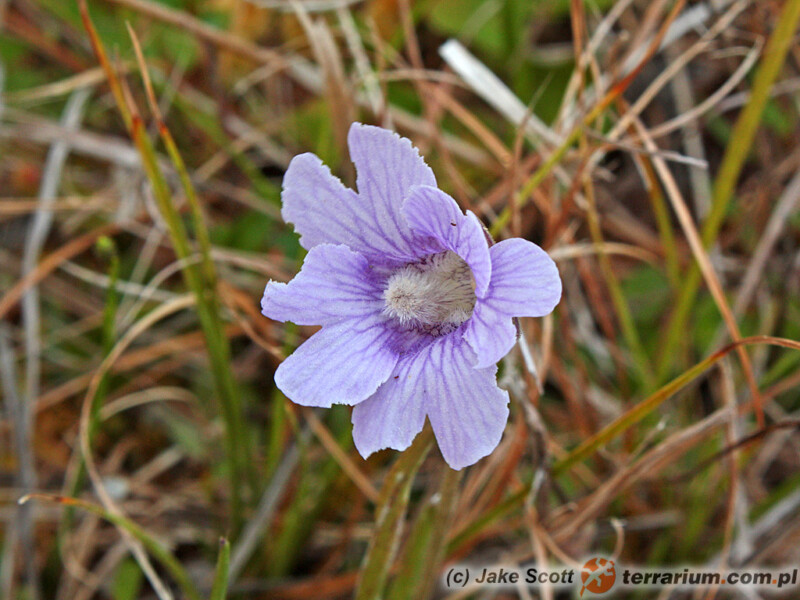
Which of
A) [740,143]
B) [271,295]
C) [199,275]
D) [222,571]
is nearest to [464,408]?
[271,295]

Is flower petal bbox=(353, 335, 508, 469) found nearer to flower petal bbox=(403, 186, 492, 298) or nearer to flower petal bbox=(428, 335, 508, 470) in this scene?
flower petal bbox=(428, 335, 508, 470)

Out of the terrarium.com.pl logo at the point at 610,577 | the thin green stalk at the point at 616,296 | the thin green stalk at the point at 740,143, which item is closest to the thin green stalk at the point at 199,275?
the terrarium.com.pl logo at the point at 610,577

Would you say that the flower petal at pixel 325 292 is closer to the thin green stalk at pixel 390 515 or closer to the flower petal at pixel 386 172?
the flower petal at pixel 386 172

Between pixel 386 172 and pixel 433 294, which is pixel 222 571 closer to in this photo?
pixel 433 294

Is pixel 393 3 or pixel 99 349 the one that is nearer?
pixel 99 349

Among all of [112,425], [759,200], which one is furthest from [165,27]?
[759,200]

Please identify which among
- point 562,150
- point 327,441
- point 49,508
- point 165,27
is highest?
point 165,27

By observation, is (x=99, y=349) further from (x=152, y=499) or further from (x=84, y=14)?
(x=84, y=14)
